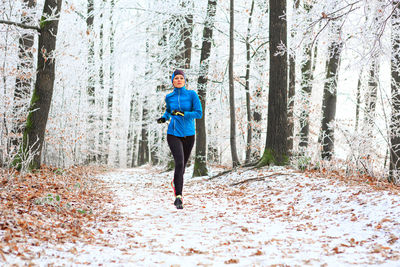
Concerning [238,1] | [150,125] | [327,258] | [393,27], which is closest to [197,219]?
[327,258]

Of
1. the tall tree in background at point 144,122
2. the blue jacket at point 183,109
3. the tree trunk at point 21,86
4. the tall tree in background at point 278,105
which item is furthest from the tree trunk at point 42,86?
the tall tree in background at point 144,122

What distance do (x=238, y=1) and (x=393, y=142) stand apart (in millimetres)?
8354

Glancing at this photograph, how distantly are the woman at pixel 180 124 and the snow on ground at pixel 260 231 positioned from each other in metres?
0.62

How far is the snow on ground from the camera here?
3.08 m

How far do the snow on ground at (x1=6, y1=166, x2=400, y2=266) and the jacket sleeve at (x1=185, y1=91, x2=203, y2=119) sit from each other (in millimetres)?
1623

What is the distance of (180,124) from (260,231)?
2308mm

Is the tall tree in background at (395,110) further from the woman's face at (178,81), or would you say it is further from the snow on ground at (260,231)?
the woman's face at (178,81)

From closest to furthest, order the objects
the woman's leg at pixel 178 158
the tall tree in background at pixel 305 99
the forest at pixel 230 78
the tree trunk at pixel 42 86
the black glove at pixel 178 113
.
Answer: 1. the black glove at pixel 178 113
2. the woman's leg at pixel 178 158
3. the forest at pixel 230 78
4. the tree trunk at pixel 42 86
5. the tall tree in background at pixel 305 99

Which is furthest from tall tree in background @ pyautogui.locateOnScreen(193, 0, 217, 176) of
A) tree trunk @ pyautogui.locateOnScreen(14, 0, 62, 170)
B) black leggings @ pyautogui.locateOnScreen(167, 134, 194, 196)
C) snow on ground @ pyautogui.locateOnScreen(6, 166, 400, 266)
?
black leggings @ pyautogui.locateOnScreen(167, 134, 194, 196)

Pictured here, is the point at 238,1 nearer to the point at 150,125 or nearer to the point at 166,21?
the point at 166,21

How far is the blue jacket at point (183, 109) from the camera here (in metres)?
5.82

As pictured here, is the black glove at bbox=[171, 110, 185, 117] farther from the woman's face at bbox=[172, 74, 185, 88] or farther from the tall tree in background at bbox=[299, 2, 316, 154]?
the tall tree in background at bbox=[299, 2, 316, 154]

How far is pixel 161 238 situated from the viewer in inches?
156

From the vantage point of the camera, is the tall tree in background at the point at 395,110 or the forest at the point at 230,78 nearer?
the forest at the point at 230,78
